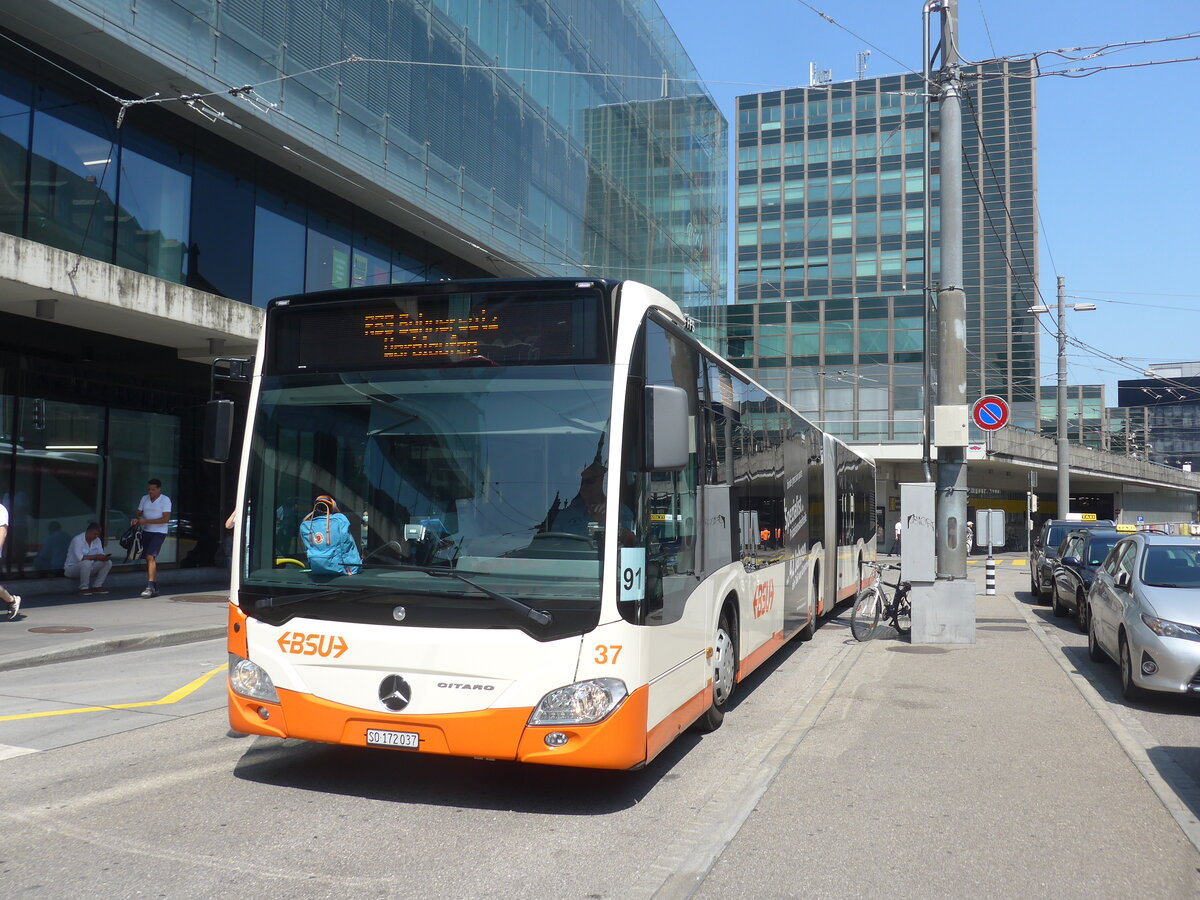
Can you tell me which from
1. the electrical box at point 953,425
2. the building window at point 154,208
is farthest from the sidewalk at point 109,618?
the electrical box at point 953,425

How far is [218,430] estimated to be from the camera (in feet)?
20.9

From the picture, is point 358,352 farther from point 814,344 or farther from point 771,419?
point 814,344

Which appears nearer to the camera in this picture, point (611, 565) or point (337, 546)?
point (611, 565)

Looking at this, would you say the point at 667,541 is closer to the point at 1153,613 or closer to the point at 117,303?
the point at 1153,613

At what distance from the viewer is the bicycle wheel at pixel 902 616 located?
14273mm

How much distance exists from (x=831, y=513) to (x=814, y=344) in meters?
50.1

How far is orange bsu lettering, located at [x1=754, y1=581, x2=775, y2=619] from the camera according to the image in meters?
9.21

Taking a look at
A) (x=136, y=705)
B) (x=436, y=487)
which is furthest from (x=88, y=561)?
(x=436, y=487)

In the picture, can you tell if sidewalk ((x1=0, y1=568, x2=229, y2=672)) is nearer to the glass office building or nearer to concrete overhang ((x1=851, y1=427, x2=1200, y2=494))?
concrete overhang ((x1=851, y1=427, x2=1200, y2=494))

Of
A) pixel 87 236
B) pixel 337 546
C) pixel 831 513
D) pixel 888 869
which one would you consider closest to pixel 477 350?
pixel 337 546

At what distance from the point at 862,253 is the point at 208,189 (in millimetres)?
78501

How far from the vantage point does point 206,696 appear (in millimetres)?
9008

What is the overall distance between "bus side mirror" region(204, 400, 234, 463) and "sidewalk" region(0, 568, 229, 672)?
5323 millimetres

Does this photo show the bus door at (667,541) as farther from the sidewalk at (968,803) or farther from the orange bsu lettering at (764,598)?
the orange bsu lettering at (764,598)
